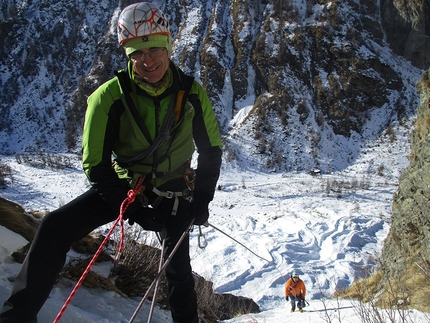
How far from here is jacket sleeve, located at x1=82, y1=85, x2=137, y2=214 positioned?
208 centimetres

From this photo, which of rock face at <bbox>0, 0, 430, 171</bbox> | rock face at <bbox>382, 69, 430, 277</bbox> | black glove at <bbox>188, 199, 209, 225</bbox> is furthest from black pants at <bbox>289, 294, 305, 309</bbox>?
rock face at <bbox>0, 0, 430, 171</bbox>

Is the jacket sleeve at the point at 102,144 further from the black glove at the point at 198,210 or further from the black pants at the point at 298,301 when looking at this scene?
the black pants at the point at 298,301

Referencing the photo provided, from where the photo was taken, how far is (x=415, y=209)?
8.02 m

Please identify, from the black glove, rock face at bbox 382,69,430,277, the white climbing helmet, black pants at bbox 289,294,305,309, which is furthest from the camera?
black pants at bbox 289,294,305,309

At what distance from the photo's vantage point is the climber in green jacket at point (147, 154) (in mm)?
2078

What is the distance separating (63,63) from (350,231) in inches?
2161

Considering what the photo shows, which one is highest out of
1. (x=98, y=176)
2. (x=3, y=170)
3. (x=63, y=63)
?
(x=63, y=63)

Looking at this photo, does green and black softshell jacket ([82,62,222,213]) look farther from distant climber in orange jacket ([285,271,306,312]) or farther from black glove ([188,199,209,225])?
distant climber in orange jacket ([285,271,306,312])

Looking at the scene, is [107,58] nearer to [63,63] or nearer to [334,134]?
[63,63]

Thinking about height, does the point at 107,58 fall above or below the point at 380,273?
above

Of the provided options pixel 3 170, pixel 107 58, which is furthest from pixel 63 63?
pixel 3 170

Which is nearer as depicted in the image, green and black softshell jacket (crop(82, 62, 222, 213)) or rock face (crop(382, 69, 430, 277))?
green and black softshell jacket (crop(82, 62, 222, 213))

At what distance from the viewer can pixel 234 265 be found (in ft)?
48.1

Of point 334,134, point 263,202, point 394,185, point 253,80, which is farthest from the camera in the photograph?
point 253,80
